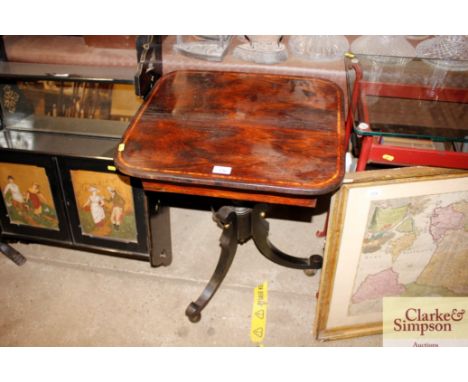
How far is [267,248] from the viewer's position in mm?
2270

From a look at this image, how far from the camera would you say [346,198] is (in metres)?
1.78

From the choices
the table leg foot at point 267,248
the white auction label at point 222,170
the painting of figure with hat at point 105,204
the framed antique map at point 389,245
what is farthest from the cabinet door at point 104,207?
the framed antique map at point 389,245

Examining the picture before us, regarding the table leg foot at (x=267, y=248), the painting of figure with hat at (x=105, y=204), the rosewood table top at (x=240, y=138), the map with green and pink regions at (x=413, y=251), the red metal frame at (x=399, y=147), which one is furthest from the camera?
the painting of figure with hat at (x=105, y=204)

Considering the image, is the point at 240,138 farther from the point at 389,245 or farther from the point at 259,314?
the point at 259,314

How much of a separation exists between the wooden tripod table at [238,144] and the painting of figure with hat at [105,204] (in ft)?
0.52

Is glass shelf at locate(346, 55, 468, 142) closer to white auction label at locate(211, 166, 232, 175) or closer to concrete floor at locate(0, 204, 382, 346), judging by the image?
white auction label at locate(211, 166, 232, 175)

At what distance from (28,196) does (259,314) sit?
4.39 ft

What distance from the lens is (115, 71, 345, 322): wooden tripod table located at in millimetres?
1549

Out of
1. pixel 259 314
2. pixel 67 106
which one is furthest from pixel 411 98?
pixel 67 106

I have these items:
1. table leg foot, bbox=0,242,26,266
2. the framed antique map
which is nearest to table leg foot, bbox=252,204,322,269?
the framed antique map

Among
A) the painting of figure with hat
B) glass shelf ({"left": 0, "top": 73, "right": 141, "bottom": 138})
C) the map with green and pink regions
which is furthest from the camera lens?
glass shelf ({"left": 0, "top": 73, "right": 141, "bottom": 138})

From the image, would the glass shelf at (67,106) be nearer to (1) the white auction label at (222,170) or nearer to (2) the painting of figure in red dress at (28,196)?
(2) the painting of figure in red dress at (28,196)

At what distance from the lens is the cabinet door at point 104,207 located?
218cm

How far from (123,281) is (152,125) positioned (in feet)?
3.44
